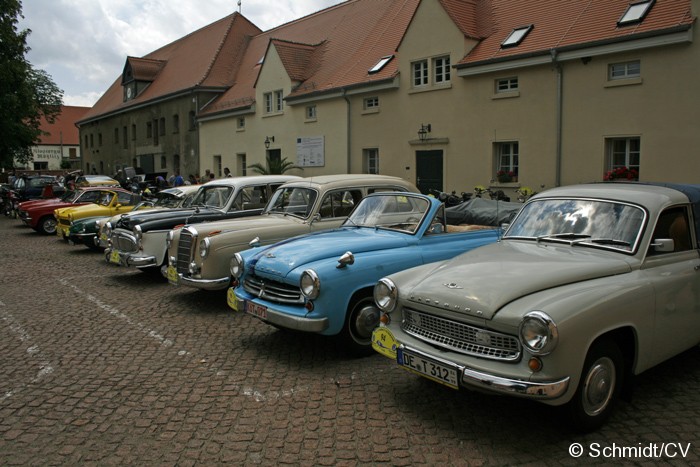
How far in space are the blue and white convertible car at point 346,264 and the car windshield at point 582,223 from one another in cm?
116

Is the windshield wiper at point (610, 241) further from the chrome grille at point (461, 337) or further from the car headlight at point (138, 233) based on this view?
the car headlight at point (138, 233)

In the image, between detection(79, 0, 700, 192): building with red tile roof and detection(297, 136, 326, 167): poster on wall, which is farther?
detection(297, 136, 326, 167): poster on wall

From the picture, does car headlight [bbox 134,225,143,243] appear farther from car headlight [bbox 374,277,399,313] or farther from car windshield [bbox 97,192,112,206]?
car windshield [bbox 97,192,112,206]

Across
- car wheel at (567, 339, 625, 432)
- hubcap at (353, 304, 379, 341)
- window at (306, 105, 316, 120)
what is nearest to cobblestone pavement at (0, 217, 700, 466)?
car wheel at (567, 339, 625, 432)

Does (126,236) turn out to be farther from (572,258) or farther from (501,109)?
(501,109)

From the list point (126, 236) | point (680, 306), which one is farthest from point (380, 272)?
point (126, 236)

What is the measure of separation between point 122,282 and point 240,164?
21860 millimetres

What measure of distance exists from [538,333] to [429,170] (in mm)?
16834

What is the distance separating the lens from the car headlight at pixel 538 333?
363 cm

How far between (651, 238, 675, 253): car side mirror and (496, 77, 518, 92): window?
13.6 meters

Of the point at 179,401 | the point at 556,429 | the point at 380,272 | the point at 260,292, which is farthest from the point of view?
the point at 260,292

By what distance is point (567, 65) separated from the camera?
52.2ft

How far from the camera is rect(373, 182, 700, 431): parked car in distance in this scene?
12.3 ft

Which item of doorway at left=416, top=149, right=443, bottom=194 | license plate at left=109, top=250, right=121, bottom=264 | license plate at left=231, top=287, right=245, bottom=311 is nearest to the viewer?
license plate at left=231, top=287, right=245, bottom=311
